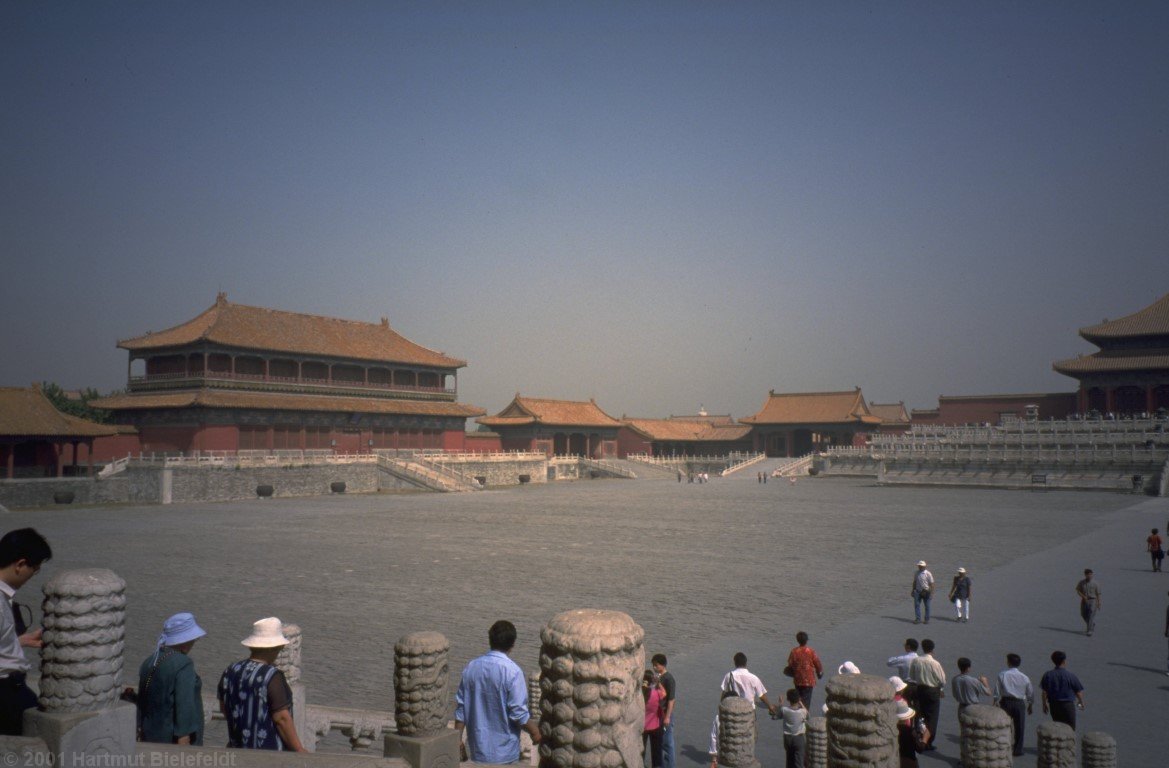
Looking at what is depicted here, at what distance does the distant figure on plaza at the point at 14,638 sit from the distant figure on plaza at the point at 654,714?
15.1ft

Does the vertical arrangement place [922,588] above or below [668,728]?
above

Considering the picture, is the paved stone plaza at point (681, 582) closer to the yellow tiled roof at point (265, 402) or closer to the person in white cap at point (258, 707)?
the person in white cap at point (258, 707)

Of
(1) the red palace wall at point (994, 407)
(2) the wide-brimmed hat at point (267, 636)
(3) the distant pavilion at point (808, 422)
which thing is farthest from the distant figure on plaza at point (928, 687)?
(3) the distant pavilion at point (808, 422)

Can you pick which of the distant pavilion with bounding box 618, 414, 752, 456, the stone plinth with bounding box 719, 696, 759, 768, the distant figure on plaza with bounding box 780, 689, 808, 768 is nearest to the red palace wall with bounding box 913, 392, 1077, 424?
the distant pavilion with bounding box 618, 414, 752, 456

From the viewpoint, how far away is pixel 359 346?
186ft

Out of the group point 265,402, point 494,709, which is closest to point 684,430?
point 265,402

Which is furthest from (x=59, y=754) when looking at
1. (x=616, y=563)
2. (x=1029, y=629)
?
(x=616, y=563)

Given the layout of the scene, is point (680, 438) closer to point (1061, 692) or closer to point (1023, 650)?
point (1023, 650)

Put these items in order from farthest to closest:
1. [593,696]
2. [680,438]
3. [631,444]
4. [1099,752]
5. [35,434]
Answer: [680,438] < [631,444] < [35,434] < [1099,752] < [593,696]

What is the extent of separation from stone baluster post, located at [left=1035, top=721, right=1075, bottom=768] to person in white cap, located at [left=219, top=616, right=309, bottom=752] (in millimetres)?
5333

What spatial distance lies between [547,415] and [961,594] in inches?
2193

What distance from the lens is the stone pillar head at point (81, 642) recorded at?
4.09 metres

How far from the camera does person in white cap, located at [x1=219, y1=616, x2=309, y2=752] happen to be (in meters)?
4.73

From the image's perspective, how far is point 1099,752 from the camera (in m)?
5.94
